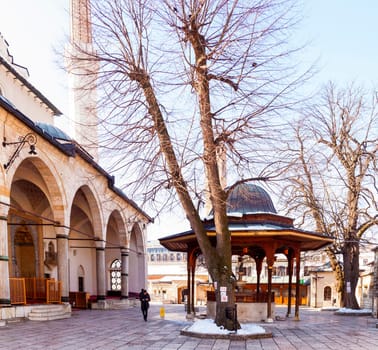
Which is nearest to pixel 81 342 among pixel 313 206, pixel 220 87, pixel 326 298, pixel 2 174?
pixel 2 174

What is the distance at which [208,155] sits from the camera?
12.0 meters

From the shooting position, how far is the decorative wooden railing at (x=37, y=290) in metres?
16.0

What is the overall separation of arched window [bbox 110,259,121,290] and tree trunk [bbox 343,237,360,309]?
14925 millimetres

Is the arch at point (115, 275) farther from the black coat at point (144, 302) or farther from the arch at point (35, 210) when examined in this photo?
the black coat at point (144, 302)

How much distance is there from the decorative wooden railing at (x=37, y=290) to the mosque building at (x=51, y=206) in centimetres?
3

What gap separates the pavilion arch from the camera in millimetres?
34031

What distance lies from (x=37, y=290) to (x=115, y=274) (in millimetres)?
13997

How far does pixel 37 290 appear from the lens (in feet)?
62.6

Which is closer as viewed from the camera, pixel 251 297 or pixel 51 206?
pixel 251 297

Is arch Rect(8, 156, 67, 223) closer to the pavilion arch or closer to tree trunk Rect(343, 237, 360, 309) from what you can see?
tree trunk Rect(343, 237, 360, 309)

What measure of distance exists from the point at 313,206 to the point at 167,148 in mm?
12096

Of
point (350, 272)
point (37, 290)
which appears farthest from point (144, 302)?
point (350, 272)

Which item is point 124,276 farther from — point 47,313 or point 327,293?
point 327,293

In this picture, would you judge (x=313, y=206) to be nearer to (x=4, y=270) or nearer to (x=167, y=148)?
(x=167, y=148)
